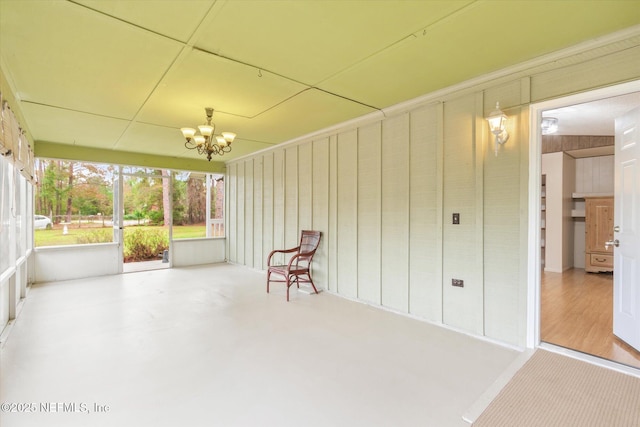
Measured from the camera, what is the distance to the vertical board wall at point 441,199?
2.71 meters

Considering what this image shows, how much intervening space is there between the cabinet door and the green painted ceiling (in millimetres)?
5021

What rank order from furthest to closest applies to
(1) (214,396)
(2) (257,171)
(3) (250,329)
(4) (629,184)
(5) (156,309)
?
(2) (257,171), (5) (156,309), (3) (250,329), (4) (629,184), (1) (214,396)

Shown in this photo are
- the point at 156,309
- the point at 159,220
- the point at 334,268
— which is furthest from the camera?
the point at 159,220

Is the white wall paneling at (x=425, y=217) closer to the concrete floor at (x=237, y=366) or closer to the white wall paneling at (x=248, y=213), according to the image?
the concrete floor at (x=237, y=366)

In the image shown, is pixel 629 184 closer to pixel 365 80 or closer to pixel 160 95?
pixel 365 80

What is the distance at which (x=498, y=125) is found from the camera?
2742 millimetres

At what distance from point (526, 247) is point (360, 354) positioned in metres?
1.75

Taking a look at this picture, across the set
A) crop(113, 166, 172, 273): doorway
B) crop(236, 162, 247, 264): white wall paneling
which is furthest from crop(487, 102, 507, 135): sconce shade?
crop(113, 166, 172, 273): doorway

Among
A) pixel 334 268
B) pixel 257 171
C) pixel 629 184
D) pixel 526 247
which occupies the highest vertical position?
pixel 257 171

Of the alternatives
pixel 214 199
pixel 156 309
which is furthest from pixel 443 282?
pixel 214 199

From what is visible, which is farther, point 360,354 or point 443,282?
point 443,282

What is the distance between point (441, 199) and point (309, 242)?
2366 millimetres

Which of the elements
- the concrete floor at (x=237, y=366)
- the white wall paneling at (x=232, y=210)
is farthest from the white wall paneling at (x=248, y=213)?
the concrete floor at (x=237, y=366)

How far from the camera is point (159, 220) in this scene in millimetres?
6902
